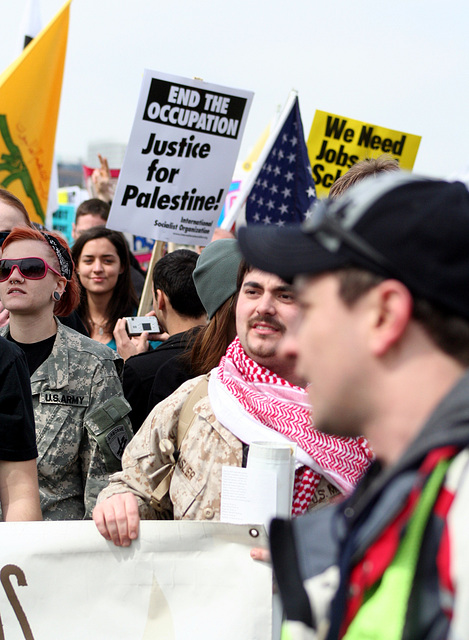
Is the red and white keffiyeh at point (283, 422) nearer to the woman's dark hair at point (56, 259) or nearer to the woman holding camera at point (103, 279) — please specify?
the woman's dark hair at point (56, 259)

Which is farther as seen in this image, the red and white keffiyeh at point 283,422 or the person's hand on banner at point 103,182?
the person's hand on banner at point 103,182

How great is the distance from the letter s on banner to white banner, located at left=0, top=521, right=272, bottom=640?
413 cm

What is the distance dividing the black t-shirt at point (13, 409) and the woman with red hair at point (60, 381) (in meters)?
0.62

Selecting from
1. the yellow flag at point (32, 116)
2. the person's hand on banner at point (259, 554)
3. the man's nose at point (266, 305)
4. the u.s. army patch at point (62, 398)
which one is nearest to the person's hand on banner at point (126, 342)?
the u.s. army patch at point (62, 398)

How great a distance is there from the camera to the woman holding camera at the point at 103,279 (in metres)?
5.70

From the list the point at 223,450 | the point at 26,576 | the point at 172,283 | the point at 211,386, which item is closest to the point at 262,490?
the point at 223,450

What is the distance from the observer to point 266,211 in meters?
6.93

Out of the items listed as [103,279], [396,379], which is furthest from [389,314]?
[103,279]

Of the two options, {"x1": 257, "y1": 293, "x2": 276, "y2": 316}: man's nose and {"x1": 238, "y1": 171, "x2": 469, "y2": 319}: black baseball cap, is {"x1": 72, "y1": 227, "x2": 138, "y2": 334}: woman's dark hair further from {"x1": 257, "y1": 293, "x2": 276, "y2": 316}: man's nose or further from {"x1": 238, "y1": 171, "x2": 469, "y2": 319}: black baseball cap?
{"x1": 238, "y1": 171, "x2": 469, "y2": 319}: black baseball cap

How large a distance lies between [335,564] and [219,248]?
209 centimetres

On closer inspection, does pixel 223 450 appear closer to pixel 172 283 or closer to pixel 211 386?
pixel 211 386

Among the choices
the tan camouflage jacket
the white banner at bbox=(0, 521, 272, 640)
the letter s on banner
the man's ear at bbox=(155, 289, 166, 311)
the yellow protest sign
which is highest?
the yellow protest sign

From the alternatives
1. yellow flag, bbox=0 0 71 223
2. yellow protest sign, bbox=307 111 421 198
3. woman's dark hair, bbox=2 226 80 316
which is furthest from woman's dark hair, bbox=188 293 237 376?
yellow protest sign, bbox=307 111 421 198

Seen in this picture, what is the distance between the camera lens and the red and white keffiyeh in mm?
2369
